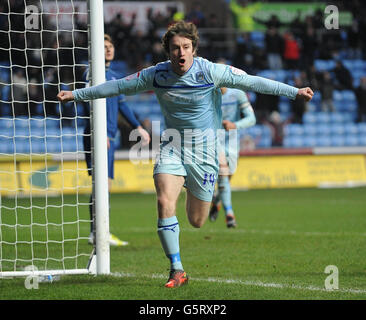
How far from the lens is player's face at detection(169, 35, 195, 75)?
621 centimetres

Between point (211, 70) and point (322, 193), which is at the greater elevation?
point (211, 70)

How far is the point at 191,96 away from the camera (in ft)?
21.1

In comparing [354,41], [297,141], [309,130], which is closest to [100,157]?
[297,141]

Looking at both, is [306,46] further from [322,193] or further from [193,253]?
[193,253]

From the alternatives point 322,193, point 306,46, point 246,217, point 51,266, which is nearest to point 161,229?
point 51,266

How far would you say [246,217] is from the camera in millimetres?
13094

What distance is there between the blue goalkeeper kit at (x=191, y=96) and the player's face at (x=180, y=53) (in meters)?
0.09

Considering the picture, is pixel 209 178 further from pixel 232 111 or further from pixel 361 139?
pixel 361 139

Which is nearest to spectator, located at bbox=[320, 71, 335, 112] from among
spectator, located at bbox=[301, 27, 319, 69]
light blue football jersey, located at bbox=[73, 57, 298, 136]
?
spectator, located at bbox=[301, 27, 319, 69]

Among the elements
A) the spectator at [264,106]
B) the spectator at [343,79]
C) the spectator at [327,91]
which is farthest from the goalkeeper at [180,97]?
the spectator at [343,79]

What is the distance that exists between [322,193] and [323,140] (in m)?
6.24

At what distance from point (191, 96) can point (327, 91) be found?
18976mm

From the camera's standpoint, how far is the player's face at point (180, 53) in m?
6.21

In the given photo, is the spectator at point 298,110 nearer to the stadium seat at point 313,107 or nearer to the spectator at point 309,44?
the stadium seat at point 313,107
